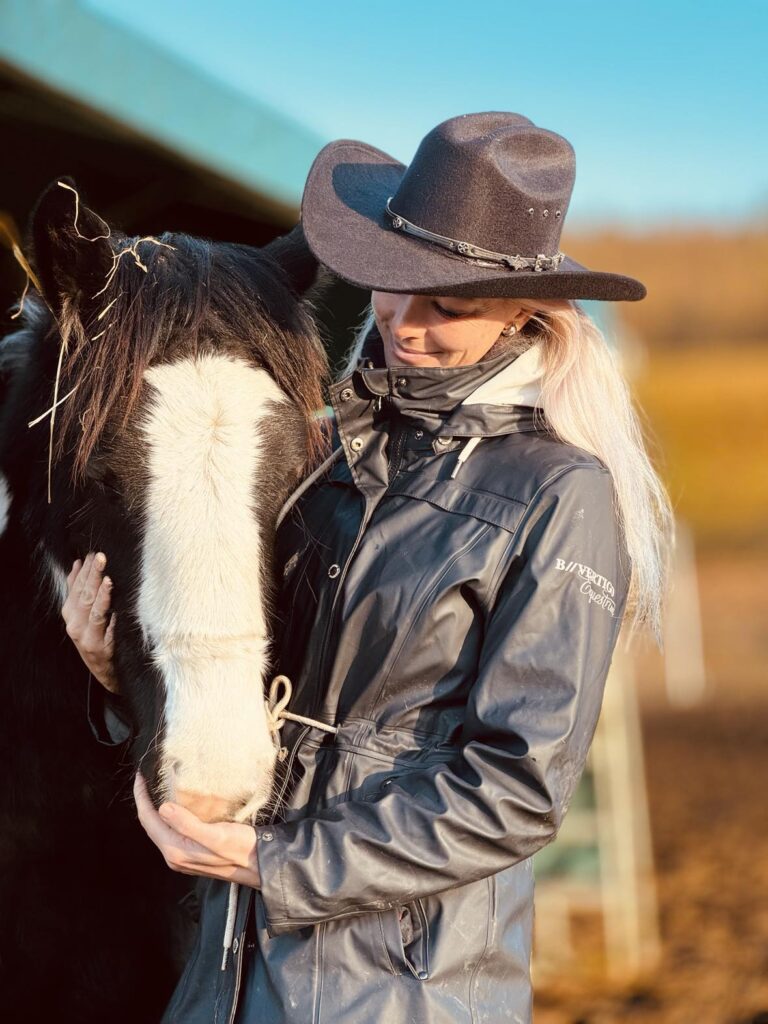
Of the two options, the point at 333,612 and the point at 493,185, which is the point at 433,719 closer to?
the point at 333,612

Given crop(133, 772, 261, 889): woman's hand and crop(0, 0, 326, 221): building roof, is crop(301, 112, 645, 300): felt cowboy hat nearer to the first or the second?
crop(133, 772, 261, 889): woman's hand

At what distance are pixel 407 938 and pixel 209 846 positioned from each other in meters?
0.34

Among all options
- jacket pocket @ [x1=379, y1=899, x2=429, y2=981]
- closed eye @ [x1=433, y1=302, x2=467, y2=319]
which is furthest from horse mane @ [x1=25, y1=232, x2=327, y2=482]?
jacket pocket @ [x1=379, y1=899, x2=429, y2=981]

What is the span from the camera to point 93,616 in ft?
6.52

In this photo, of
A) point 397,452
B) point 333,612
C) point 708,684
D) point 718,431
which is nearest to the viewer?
point 333,612

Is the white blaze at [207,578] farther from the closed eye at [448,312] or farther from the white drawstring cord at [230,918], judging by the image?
the closed eye at [448,312]

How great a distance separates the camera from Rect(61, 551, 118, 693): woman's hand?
1976 mm

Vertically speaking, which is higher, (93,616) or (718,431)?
(93,616)

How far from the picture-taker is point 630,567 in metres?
1.92

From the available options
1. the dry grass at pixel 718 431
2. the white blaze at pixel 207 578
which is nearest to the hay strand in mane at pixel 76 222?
the white blaze at pixel 207 578

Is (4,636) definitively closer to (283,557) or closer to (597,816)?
(283,557)

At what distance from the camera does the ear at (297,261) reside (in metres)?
2.34

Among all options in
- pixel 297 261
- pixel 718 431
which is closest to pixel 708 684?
pixel 297 261

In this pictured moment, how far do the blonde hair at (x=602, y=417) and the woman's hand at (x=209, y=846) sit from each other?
0.79 meters
